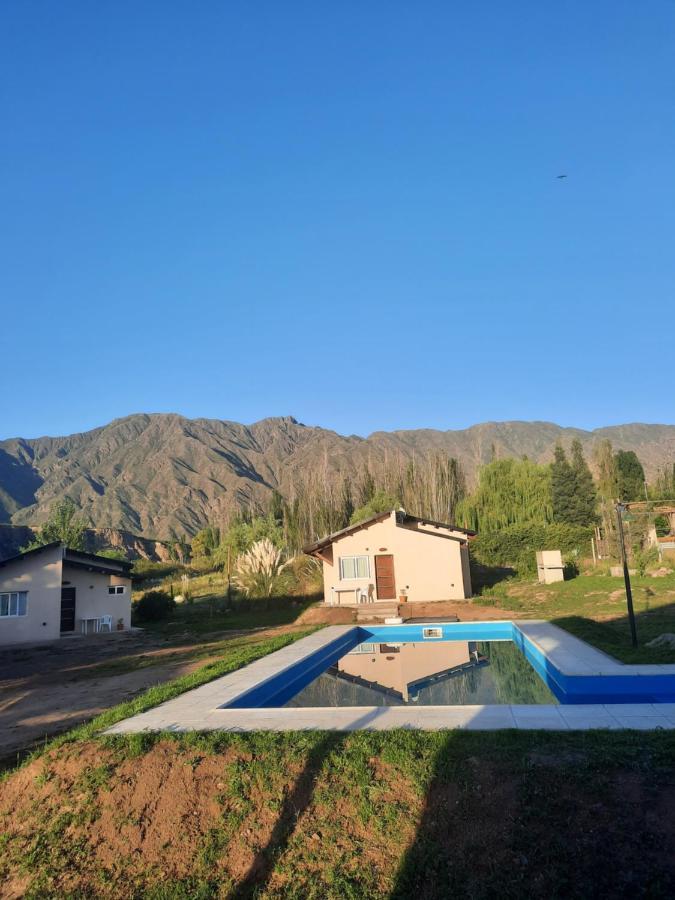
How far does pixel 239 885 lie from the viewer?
4.02 meters

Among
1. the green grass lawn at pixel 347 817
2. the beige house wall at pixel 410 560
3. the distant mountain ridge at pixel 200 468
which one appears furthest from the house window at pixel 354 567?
the distant mountain ridge at pixel 200 468

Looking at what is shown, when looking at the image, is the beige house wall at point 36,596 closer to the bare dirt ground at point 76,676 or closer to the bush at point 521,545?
the bare dirt ground at point 76,676

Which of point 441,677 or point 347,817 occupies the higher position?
point 347,817

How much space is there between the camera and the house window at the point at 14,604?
19.9 meters

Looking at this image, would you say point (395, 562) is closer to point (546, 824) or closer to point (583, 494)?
point (546, 824)

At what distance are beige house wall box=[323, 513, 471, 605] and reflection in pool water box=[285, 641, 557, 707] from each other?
6.17 m

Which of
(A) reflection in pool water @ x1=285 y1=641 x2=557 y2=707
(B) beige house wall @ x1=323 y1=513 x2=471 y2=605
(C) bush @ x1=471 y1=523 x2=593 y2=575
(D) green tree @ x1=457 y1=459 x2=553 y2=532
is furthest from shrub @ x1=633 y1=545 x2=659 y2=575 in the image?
(D) green tree @ x1=457 y1=459 x2=553 y2=532

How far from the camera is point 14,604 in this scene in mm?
20000

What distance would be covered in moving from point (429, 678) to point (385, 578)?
1073 centimetres

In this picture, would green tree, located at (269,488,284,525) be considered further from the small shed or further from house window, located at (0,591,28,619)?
house window, located at (0,591,28,619)

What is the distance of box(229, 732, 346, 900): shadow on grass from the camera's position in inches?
158

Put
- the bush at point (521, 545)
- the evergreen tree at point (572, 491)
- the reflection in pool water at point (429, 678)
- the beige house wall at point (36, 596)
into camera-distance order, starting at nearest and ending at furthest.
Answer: the reflection in pool water at point (429, 678), the beige house wall at point (36, 596), the bush at point (521, 545), the evergreen tree at point (572, 491)

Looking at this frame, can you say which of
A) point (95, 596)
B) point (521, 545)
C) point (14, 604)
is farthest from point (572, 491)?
point (14, 604)

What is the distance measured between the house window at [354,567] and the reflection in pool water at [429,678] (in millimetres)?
6708
